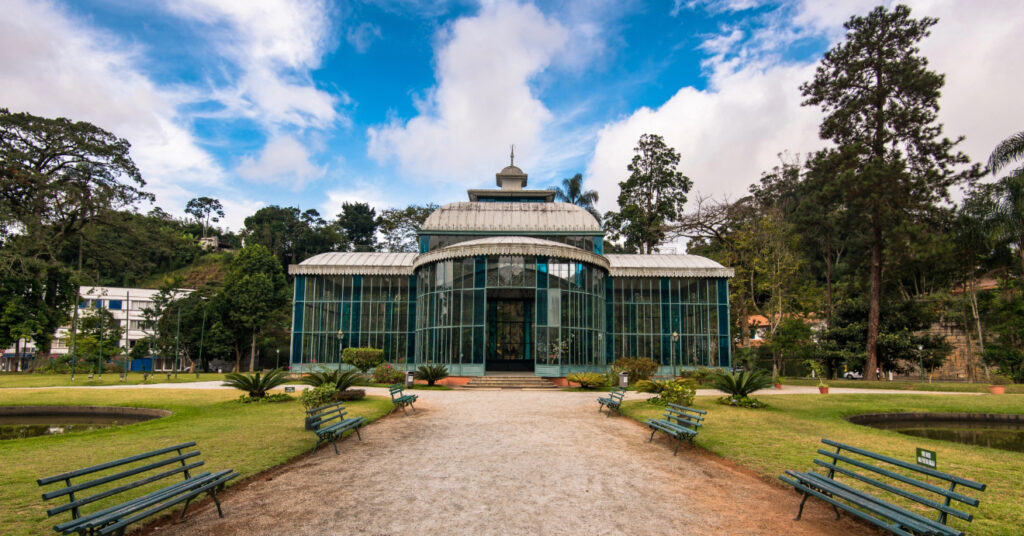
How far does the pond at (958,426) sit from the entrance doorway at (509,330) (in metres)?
17.8

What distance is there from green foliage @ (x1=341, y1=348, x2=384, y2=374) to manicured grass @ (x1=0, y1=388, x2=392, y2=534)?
9436 millimetres

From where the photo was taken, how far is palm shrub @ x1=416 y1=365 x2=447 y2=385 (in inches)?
890

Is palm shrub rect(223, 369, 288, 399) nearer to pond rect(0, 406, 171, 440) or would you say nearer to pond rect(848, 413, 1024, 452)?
pond rect(0, 406, 171, 440)

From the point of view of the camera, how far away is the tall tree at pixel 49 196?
3250 cm

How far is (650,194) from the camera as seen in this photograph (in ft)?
146

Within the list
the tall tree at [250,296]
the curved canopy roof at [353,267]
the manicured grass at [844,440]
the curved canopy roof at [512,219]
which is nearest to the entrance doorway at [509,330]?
the curved canopy roof at [512,219]

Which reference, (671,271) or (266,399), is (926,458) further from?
(671,271)

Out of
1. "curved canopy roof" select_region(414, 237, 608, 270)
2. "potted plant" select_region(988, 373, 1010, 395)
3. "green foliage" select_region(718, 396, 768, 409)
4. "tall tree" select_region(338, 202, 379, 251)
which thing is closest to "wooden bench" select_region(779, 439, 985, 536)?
"green foliage" select_region(718, 396, 768, 409)

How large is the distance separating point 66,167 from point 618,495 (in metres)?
43.7

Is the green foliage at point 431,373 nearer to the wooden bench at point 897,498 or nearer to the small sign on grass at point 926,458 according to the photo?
the wooden bench at point 897,498

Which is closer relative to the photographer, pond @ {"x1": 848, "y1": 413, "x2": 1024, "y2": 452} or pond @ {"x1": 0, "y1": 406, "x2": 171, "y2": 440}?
pond @ {"x1": 848, "y1": 413, "x2": 1024, "y2": 452}

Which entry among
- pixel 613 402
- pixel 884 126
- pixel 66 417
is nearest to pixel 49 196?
pixel 66 417

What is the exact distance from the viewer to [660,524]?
5699mm

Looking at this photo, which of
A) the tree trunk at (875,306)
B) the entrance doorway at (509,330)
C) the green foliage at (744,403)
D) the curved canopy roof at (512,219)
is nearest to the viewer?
the green foliage at (744,403)
